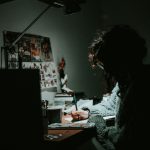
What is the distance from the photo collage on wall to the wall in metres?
0.08

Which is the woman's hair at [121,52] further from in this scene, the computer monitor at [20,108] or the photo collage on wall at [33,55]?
the photo collage on wall at [33,55]

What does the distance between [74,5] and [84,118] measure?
919 mm

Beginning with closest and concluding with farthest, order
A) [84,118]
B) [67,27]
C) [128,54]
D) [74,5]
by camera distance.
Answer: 1. [128,54]
2. [84,118]
3. [74,5]
4. [67,27]

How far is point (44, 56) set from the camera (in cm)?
312

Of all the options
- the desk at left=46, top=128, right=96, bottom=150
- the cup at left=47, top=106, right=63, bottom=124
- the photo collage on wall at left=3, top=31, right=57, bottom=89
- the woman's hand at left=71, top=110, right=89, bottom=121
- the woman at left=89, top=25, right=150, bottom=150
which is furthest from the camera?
the photo collage on wall at left=3, top=31, right=57, bottom=89

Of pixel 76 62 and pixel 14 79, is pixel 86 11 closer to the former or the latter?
pixel 76 62

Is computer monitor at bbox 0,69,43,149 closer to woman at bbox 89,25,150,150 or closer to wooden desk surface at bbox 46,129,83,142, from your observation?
wooden desk surface at bbox 46,129,83,142

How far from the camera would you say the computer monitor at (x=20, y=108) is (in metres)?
1.40

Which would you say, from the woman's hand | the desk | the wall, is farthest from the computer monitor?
the wall

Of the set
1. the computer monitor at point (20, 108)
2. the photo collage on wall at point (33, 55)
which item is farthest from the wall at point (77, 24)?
the computer monitor at point (20, 108)

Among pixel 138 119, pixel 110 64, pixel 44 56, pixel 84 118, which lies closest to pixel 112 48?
pixel 110 64

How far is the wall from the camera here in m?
2.92

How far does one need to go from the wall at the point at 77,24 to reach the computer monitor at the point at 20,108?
1.33m

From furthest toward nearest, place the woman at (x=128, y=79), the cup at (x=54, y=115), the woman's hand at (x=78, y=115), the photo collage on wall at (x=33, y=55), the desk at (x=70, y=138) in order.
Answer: the photo collage on wall at (x=33, y=55), the woman's hand at (x=78, y=115), the cup at (x=54, y=115), the desk at (x=70, y=138), the woman at (x=128, y=79)
